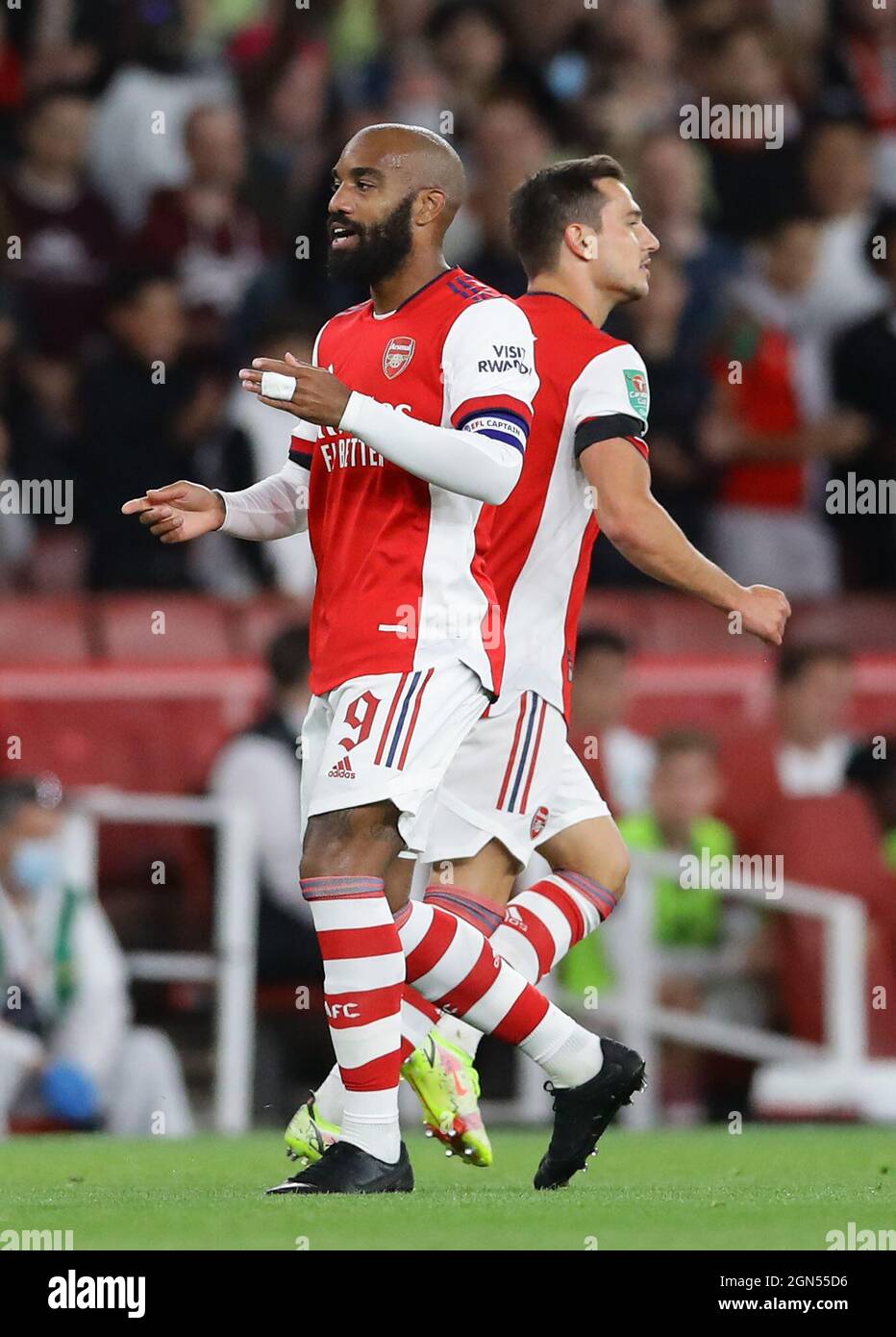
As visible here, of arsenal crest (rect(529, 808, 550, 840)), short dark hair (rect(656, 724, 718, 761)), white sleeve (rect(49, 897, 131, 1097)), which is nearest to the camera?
arsenal crest (rect(529, 808, 550, 840))

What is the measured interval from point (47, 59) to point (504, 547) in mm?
8347

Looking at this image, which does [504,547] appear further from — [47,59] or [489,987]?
[47,59]

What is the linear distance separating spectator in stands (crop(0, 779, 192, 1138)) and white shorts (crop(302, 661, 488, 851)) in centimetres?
397

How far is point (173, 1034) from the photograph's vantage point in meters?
10.3

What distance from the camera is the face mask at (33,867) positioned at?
9234 millimetres

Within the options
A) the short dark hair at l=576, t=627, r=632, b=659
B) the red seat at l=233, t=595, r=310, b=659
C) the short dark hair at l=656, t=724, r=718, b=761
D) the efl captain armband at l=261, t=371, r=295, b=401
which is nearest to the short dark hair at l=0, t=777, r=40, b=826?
the red seat at l=233, t=595, r=310, b=659

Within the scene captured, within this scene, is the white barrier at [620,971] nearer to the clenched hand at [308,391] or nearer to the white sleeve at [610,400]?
the white sleeve at [610,400]

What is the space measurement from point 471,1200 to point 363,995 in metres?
0.52

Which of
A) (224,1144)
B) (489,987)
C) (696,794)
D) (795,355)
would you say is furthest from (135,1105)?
(795,355)

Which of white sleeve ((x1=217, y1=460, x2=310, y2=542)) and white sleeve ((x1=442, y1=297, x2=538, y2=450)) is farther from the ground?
white sleeve ((x1=442, y1=297, x2=538, y2=450))

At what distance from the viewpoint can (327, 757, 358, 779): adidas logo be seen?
5.22m

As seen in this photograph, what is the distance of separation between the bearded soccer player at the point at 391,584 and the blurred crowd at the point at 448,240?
208 inches

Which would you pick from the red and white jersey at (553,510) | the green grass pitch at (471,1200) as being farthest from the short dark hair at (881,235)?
the red and white jersey at (553,510)

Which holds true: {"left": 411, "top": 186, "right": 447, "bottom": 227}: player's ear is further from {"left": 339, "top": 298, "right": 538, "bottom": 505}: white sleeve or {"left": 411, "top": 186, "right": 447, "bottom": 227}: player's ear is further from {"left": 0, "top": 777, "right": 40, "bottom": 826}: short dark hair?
{"left": 0, "top": 777, "right": 40, "bottom": 826}: short dark hair
